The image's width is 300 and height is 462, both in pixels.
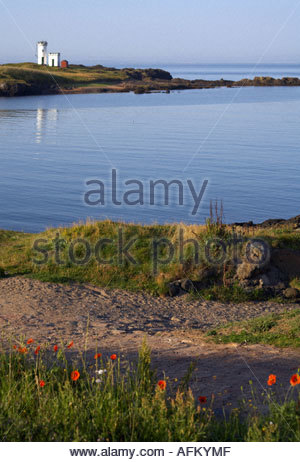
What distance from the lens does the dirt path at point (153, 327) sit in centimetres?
687

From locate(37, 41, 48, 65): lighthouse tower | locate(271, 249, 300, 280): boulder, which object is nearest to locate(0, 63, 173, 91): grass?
locate(37, 41, 48, 65): lighthouse tower

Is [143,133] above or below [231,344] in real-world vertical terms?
above

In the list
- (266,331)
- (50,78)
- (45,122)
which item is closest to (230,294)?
(266,331)

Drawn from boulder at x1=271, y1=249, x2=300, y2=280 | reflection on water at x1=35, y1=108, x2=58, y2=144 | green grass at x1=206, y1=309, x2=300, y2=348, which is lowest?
green grass at x1=206, y1=309, x2=300, y2=348

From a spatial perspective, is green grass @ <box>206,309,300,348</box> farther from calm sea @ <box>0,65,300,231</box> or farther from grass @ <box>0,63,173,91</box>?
grass @ <box>0,63,173,91</box>

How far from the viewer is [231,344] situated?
8.47 m

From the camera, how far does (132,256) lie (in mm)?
13406

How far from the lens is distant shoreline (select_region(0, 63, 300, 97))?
103m

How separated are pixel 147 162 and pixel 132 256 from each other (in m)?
22.5

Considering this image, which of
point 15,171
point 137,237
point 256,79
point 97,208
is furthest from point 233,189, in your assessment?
point 256,79

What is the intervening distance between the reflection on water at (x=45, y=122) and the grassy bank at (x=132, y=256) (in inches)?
1307

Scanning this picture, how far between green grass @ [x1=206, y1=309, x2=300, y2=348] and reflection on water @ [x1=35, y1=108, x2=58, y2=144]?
38778 mm
